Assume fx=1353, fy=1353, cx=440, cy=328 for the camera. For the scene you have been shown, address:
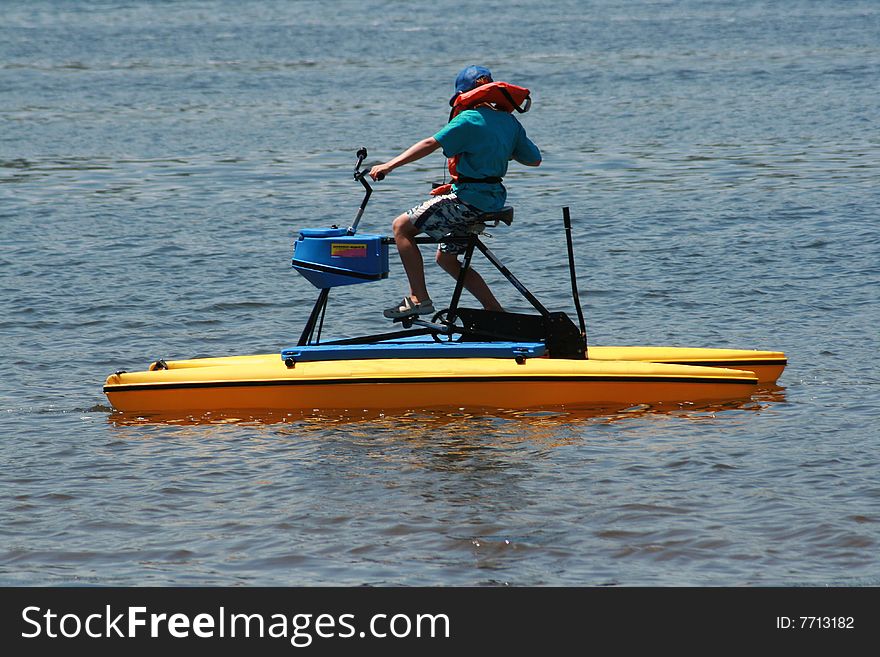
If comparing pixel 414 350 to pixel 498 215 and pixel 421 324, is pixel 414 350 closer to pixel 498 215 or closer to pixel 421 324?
pixel 421 324

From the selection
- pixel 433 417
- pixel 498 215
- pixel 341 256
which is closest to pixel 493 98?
pixel 498 215

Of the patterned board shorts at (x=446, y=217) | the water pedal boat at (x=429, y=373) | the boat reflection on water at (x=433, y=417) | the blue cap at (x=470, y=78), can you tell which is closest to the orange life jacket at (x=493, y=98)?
the blue cap at (x=470, y=78)

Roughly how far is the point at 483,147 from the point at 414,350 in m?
1.46

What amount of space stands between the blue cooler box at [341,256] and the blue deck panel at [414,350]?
490 millimetres

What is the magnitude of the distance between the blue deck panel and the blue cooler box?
19.3 inches

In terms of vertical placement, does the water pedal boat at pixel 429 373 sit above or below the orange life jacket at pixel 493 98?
below

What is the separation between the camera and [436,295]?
1292 centimetres

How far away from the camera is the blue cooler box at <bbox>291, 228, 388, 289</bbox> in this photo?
9.08 m

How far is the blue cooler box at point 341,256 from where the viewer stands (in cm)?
908

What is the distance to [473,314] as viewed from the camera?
945 cm

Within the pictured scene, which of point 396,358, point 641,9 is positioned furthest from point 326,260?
point 641,9

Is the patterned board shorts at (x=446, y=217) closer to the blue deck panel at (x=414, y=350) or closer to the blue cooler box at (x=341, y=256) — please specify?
the blue cooler box at (x=341, y=256)
